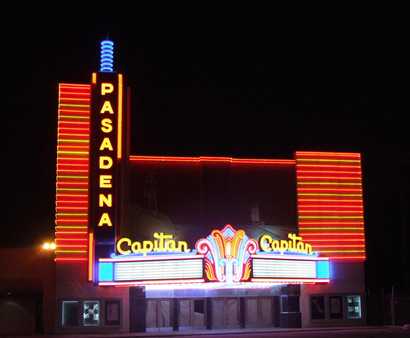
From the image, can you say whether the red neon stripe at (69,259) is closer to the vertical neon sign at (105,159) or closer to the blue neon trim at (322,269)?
the vertical neon sign at (105,159)

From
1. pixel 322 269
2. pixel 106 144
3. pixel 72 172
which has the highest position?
pixel 106 144

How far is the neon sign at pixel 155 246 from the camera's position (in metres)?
31.6

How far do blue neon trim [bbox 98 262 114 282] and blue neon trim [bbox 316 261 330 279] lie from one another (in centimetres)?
926

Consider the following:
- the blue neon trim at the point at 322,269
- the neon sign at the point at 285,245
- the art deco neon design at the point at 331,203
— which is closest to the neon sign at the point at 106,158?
the neon sign at the point at 285,245

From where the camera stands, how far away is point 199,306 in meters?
35.6

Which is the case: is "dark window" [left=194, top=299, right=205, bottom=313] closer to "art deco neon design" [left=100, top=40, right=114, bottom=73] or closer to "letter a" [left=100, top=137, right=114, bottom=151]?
"letter a" [left=100, top=137, right=114, bottom=151]

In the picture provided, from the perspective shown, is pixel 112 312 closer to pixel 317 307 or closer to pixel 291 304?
pixel 291 304

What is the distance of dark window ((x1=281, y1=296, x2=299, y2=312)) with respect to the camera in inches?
1390

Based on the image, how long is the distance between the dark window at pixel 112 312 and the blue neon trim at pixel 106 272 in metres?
1.77

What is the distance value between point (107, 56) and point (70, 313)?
38.1ft

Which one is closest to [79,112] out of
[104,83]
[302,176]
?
[104,83]

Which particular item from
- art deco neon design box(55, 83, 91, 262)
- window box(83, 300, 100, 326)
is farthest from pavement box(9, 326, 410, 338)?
art deco neon design box(55, 83, 91, 262)

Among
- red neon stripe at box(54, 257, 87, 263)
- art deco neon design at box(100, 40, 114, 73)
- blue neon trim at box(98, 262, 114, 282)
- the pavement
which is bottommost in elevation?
the pavement

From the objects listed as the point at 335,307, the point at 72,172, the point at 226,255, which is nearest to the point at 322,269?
the point at 335,307
